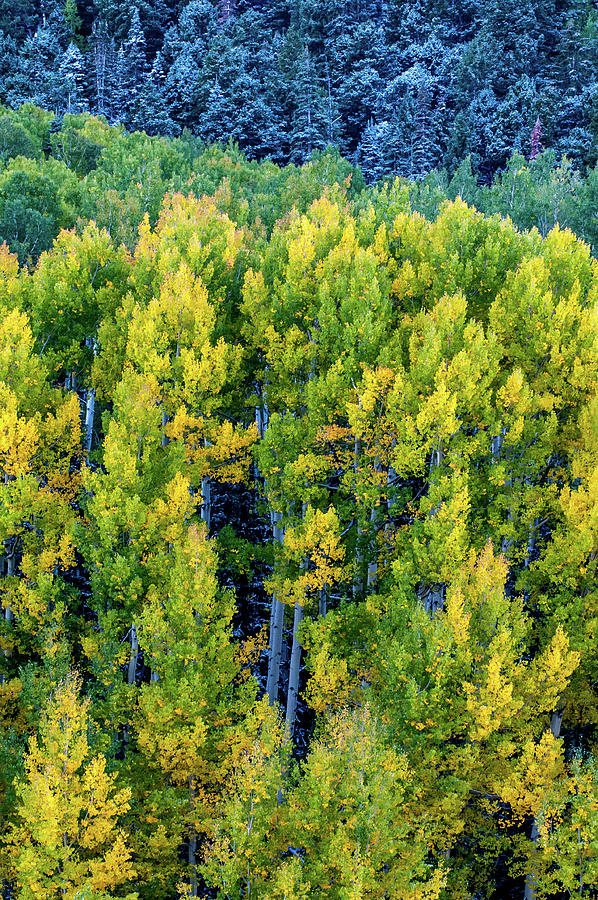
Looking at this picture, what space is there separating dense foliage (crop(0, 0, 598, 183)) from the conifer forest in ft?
171

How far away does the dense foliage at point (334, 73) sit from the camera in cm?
8481

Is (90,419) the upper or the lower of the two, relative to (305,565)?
upper

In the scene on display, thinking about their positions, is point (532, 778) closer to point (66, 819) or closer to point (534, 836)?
point (534, 836)

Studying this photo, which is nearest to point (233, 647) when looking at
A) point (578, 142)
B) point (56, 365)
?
point (56, 365)

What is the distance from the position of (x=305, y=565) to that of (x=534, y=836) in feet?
42.0

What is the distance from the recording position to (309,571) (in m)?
28.9

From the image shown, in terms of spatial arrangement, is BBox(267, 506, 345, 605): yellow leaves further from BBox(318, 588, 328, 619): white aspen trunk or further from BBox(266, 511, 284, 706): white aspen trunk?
BBox(266, 511, 284, 706): white aspen trunk

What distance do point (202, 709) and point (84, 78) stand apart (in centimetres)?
9941

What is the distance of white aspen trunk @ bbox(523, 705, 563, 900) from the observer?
2414cm

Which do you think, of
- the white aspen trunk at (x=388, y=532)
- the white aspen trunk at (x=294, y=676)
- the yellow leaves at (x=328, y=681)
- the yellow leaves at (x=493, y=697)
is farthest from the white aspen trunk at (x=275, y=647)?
the yellow leaves at (x=493, y=697)

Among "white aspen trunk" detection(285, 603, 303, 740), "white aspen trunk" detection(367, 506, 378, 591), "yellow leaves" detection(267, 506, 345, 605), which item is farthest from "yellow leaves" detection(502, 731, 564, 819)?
"white aspen trunk" detection(285, 603, 303, 740)

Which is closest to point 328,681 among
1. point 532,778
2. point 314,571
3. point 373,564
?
point 314,571

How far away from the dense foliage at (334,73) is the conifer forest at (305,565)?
52.2 meters

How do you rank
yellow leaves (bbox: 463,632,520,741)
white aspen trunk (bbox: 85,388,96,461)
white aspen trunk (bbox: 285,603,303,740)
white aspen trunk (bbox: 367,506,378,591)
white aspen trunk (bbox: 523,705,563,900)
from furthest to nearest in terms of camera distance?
white aspen trunk (bbox: 85,388,96,461) < white aspen trunk (bbox: 285,603,303,740) < white aspen trunk (bbox: 367,506,378,591) < white aspen trunk (bbox: 523,705,563,900) < yellow leaves (bbox: 463,632,520,741)
